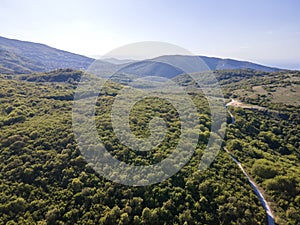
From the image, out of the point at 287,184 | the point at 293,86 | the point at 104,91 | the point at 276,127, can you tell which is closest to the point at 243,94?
the point at 293,86

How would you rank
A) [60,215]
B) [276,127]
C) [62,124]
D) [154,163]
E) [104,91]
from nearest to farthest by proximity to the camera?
[60,215], [154,163], [62,124], [276,127], [104,91]

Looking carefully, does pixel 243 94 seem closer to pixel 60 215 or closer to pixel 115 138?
pixel 115 138

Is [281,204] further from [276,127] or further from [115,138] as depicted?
[276,127]

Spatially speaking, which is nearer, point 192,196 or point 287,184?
point 192,196

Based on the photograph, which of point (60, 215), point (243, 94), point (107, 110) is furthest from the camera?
point (243, 94)

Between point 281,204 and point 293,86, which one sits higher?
point 293,86

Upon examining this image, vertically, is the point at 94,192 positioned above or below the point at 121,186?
below

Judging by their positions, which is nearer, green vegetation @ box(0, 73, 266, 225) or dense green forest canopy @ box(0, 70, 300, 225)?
green vegetation @ box(0, 73, 266, 225)

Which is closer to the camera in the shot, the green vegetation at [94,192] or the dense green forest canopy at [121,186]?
the green vegetation at [94,192]

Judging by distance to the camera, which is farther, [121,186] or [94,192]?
[121,186]
